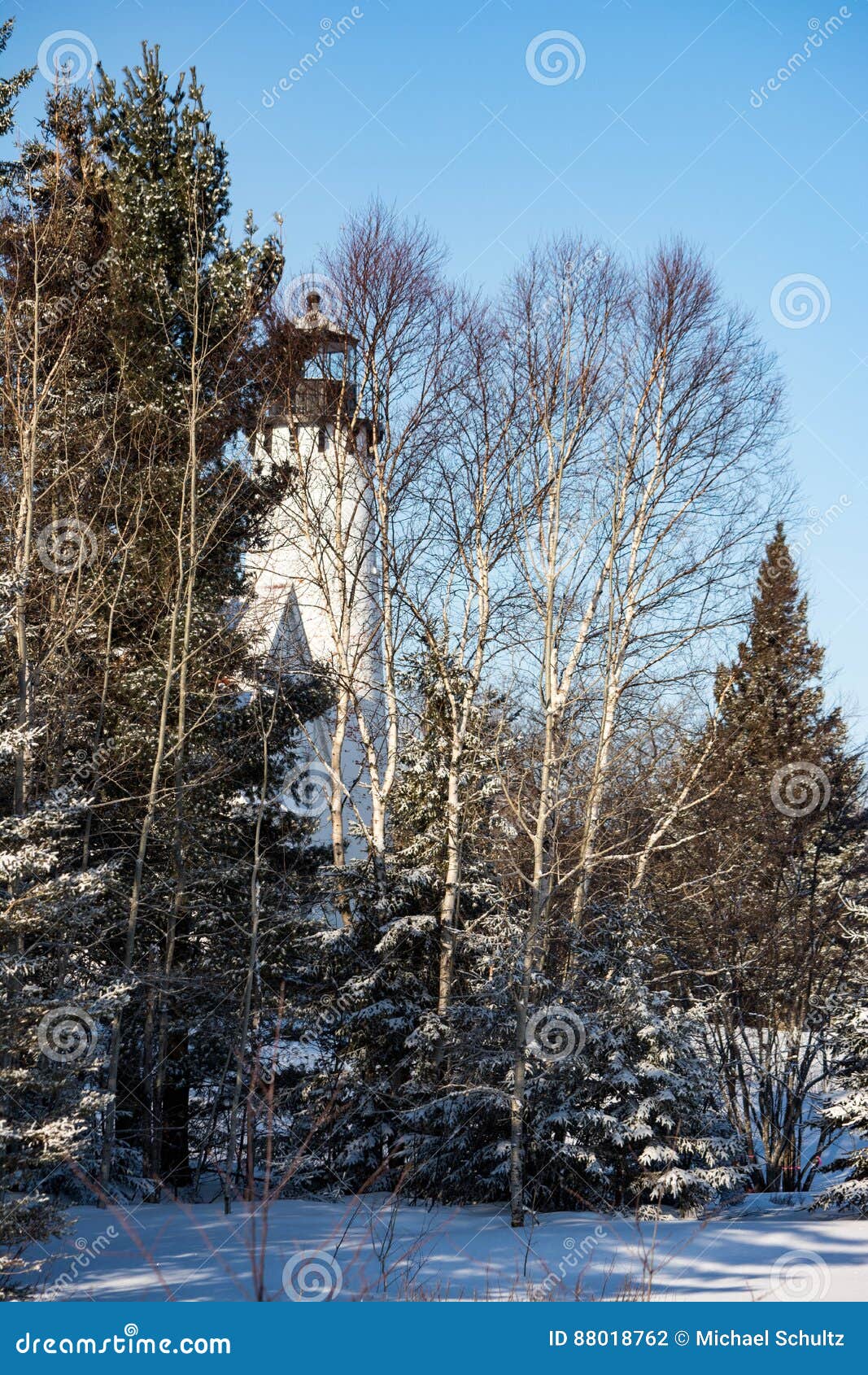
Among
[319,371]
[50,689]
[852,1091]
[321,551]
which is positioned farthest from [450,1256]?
[319,371]

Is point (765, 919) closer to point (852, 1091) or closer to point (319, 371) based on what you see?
point (852, 1091)

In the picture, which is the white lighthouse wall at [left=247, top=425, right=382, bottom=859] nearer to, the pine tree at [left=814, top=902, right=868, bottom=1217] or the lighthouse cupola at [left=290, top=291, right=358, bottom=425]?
the lighthouse cupola at [left=290, top=291, right=358, bottom=425]

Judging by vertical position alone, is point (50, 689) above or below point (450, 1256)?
above

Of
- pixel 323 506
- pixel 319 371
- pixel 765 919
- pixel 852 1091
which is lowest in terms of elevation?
pixel 852 1091

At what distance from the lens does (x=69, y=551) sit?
1409cm

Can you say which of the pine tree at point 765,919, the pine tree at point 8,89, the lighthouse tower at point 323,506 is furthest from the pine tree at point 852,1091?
the pine tree at point 8,89

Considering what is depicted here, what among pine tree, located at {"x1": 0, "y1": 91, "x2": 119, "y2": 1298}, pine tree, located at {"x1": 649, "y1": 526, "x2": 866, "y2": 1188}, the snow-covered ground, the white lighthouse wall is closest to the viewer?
the snow-covered ground

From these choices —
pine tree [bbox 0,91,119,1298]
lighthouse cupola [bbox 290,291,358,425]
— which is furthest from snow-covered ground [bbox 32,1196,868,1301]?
lighthouse cupola [bbox 290,291,358,425]

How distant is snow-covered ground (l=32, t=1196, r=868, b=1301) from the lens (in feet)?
24.8

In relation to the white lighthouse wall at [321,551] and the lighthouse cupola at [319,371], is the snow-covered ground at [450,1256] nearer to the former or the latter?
the white lighthouse wall at [321,551]

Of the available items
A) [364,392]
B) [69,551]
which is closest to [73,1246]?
[69,551]

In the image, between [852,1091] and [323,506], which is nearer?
[852,1091]

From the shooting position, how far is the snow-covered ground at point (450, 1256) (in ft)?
24.8

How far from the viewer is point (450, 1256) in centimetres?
892
